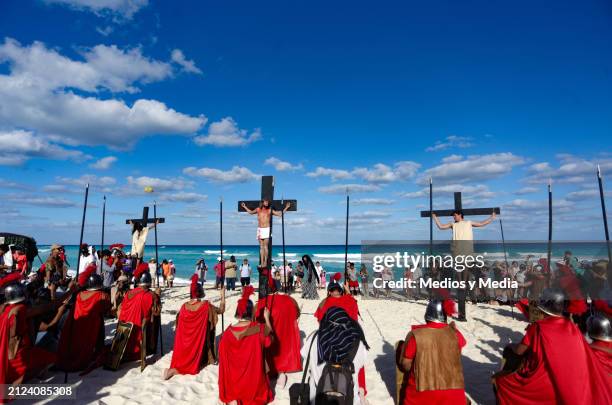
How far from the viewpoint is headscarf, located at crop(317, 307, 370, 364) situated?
128 inches

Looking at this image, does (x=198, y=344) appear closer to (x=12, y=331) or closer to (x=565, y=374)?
(x=12, y=331)

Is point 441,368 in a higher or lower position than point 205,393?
higher

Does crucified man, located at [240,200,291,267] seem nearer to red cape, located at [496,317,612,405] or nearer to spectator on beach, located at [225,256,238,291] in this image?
red cape, located at [496,317,612,405]

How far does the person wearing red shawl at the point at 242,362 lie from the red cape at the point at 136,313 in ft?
7.61

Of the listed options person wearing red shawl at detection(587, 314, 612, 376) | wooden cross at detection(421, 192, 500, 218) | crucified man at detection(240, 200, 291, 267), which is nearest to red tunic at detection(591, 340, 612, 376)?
person wearing red shawl at detection(587, 314, 612, 376)

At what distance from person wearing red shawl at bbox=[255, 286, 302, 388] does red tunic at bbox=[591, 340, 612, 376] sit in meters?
4.27

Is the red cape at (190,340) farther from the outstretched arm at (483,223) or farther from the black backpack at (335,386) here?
the outstretched arm at (483,223)

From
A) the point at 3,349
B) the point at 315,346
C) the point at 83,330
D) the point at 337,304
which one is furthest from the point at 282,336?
the point at 3,349

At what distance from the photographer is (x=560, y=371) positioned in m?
3.38

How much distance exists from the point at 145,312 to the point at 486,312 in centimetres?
1022

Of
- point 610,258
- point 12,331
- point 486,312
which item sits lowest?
point 486,312

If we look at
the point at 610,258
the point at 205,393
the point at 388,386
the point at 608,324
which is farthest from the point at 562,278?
the point at 205,393

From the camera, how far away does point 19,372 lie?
4512mm

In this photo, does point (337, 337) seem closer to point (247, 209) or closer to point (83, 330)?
point (83, 330)
